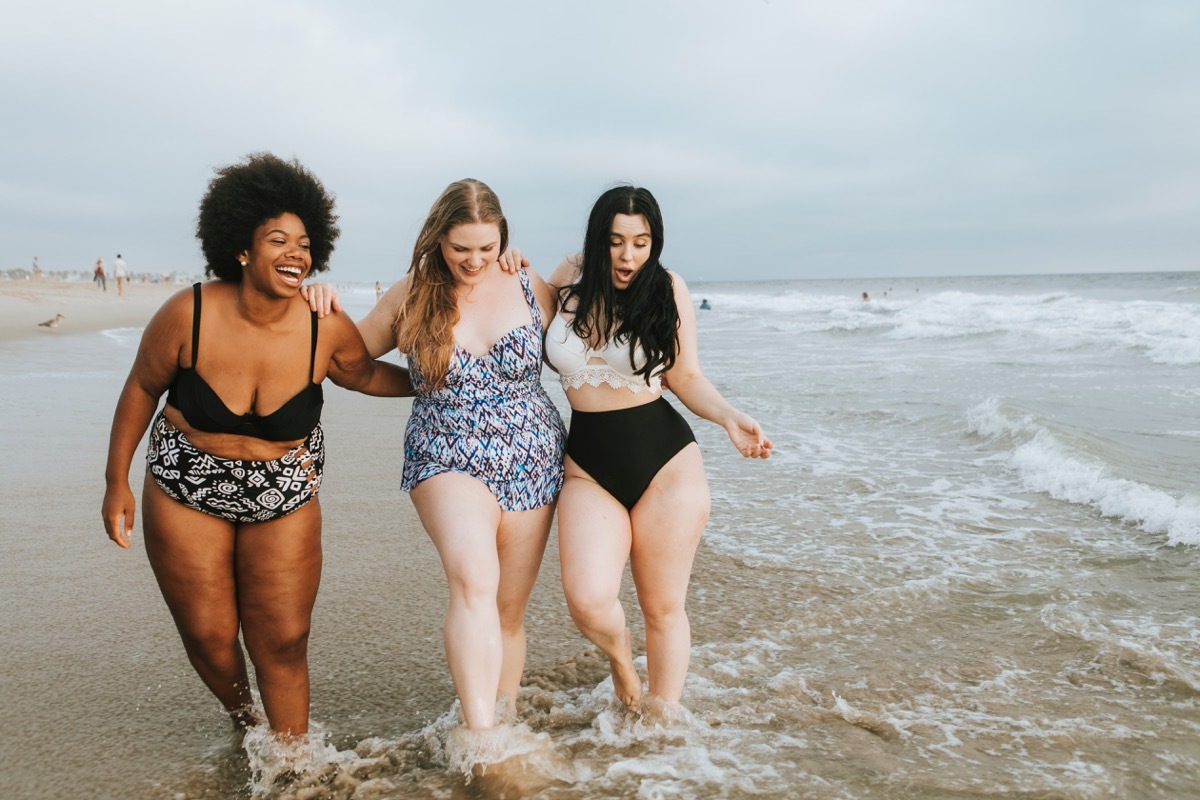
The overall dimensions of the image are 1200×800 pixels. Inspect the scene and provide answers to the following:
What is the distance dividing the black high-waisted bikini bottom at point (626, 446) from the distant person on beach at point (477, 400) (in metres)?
0.11

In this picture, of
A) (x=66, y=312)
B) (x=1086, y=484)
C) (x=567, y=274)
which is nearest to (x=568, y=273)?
(x=567, y=274)

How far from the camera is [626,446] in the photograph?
3570 mm

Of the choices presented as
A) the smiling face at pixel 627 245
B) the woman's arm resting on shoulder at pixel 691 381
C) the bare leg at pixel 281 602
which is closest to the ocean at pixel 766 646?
the bare leg at pixel 281 602

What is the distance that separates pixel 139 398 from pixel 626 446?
68.2 inches

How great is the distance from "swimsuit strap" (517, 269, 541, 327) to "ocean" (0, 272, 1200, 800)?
1.59 meters

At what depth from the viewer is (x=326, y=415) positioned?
10.5 m

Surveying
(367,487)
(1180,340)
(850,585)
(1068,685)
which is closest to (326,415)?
(367,487)

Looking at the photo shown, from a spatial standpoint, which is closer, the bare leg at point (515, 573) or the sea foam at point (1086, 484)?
the bare leg at point (515, 573)

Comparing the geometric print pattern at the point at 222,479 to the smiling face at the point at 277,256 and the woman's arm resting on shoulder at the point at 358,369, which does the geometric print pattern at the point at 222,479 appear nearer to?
the woman's arm resting on shoulder at the point at 358,369

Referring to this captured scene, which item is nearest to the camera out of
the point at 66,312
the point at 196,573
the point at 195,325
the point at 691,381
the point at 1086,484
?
the point at 195,325

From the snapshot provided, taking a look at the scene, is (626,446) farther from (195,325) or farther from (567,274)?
(195,325)

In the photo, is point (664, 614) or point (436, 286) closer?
point (436, 286)

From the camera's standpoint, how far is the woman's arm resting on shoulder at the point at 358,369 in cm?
318

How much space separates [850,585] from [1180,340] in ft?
56.9
